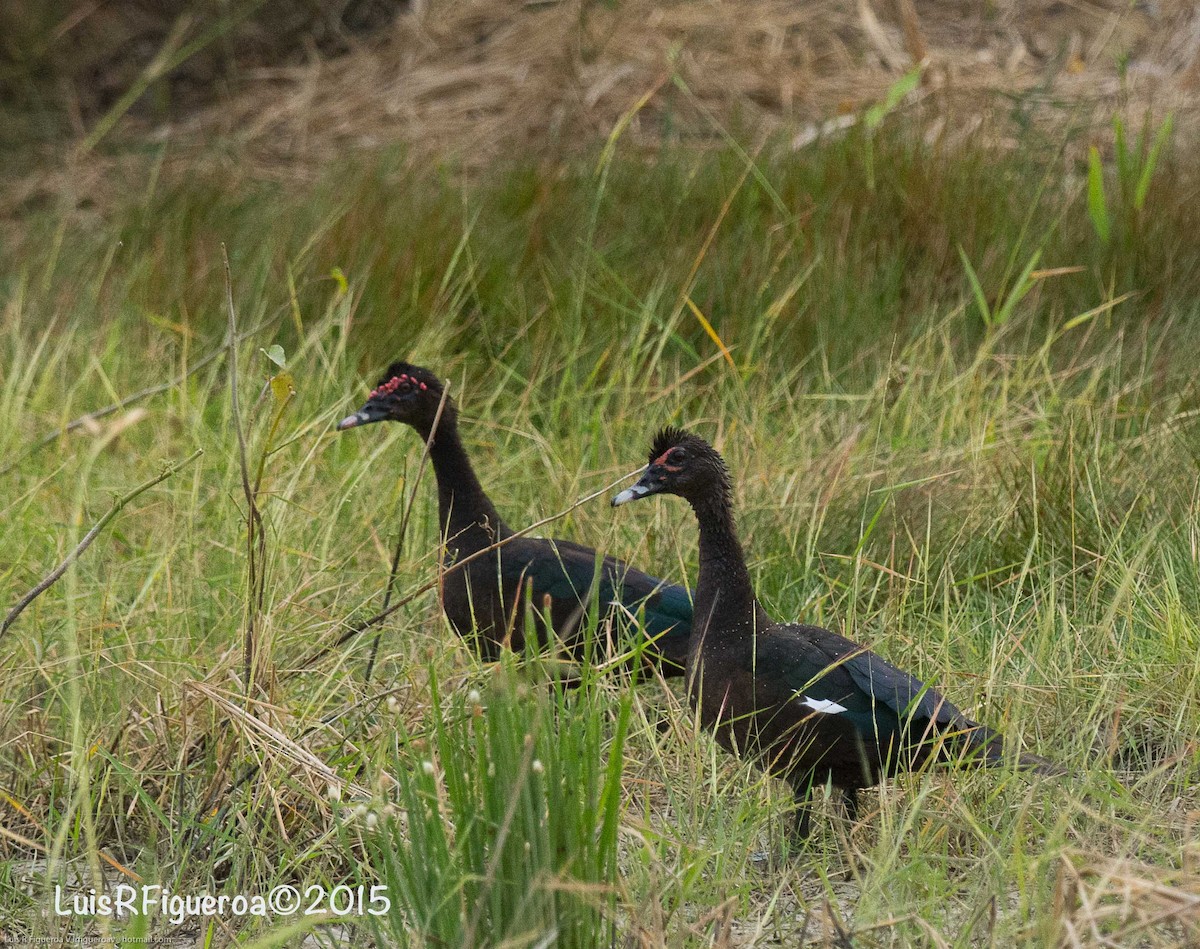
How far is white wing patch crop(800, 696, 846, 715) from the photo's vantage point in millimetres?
3143

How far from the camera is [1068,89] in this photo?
7.81 meters

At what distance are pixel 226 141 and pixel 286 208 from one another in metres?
1.76

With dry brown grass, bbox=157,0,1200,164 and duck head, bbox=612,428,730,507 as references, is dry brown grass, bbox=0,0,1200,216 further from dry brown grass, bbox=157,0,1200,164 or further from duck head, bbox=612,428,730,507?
duck head, bbox=612,428,730,507

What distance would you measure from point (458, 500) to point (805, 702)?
→ 142 centimetres

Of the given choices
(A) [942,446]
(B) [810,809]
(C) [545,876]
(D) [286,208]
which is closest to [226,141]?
(D) [286,208]

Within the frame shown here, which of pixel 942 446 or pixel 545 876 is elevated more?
pixel 545 876

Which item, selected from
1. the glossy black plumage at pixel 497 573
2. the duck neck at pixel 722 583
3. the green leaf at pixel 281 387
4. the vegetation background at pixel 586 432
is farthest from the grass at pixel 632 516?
the green leaf at pixel 281 387

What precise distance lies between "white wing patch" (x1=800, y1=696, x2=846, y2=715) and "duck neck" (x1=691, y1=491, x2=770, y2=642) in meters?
0.19

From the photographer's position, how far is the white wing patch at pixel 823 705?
314 centimetres

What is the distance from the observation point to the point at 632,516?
4.70 metres

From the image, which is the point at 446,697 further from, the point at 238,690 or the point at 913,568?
the point at 913,568

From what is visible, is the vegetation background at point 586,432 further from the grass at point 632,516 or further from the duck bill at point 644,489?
the duck bill at point 644,489

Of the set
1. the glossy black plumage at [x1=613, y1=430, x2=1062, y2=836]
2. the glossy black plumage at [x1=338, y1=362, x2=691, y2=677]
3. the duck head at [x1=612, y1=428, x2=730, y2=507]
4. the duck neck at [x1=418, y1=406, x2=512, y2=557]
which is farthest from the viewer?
the duck neck at [x1=418, y1=406, x2=512, y2=557]

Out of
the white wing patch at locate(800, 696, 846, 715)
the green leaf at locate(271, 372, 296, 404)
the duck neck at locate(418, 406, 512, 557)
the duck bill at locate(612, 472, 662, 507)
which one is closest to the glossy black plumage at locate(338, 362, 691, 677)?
the duck neck at locate(418, 406, 512, 557)
